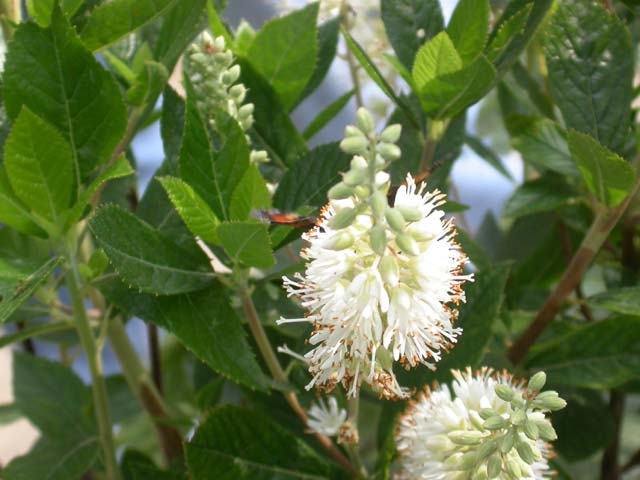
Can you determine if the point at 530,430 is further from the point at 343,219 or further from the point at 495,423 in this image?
the point at 343,219

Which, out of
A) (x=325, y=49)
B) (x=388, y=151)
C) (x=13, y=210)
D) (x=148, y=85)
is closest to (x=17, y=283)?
(x=13, y=210)

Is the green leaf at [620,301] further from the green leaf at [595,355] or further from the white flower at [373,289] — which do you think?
the white flower at [373,289]

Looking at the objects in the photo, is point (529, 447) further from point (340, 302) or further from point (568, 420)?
point (568, 420)

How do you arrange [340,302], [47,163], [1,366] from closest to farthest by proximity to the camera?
[340,302], [47,163], [1,366]

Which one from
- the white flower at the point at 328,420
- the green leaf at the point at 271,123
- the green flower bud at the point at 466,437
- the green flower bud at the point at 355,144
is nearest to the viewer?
the green flower bud at the point at 355,144

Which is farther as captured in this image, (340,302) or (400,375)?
(400,375)

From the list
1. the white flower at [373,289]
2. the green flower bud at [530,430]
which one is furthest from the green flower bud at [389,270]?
the green flower bud at [530,430]

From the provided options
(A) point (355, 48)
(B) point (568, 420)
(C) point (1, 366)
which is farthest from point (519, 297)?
(C) point (1, 366)
